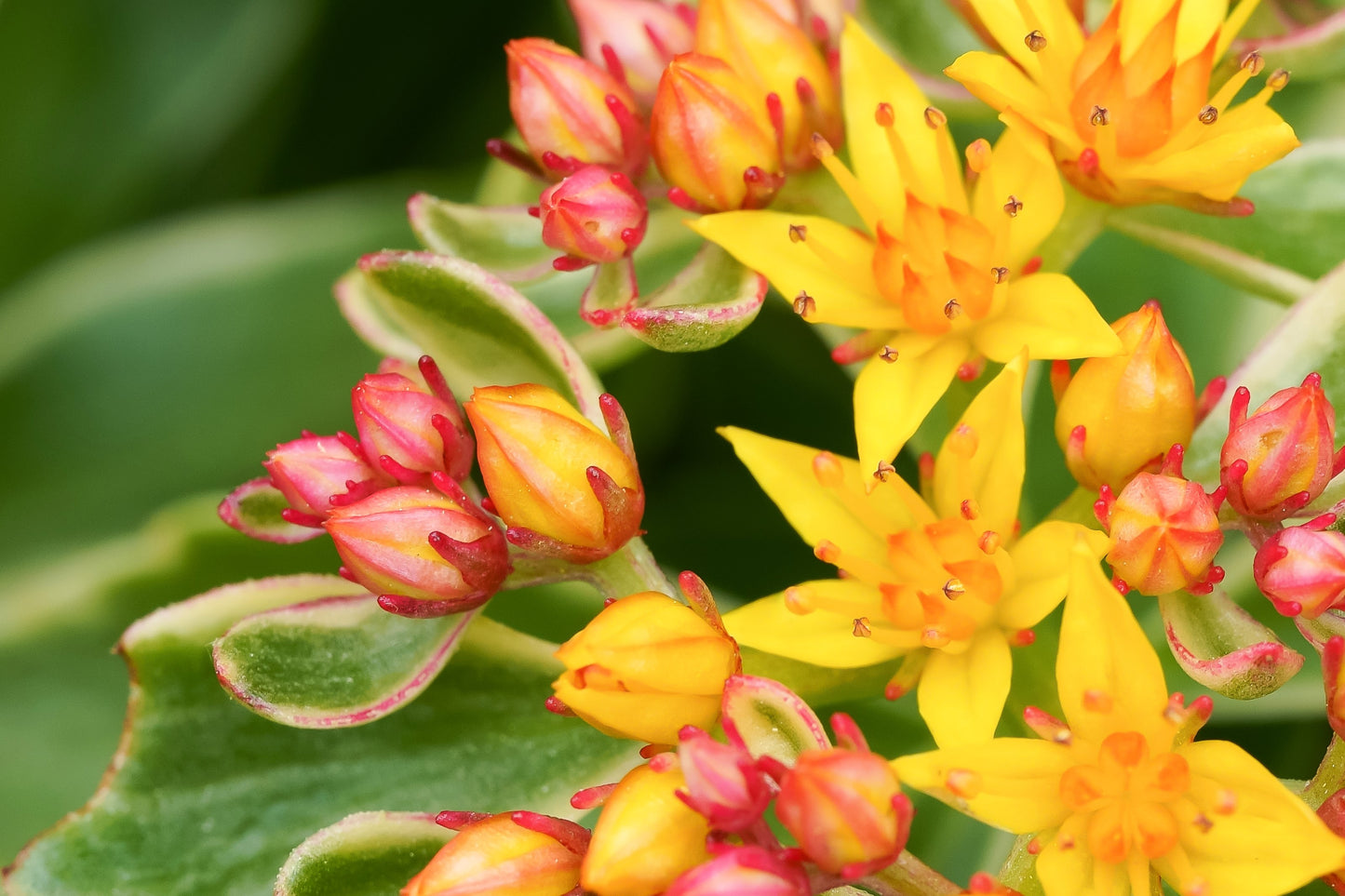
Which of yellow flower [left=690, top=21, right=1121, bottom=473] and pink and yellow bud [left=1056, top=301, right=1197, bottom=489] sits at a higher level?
yellow flower [left=690, top=21, right=1121, bottom=473]

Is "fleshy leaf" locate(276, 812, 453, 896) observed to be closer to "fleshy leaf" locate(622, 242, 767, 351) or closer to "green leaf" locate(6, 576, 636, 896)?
"green leaf" locate(6, 576, 636, 896)

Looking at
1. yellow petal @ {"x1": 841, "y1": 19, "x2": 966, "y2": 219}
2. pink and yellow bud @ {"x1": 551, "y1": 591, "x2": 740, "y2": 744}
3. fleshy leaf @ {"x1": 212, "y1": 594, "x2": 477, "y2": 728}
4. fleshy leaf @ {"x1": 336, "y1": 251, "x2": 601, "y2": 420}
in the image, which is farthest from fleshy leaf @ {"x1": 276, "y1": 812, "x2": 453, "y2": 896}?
yellow petal @ {"x1": 841, "y1": 19, "x2": 966, "y2": 219}

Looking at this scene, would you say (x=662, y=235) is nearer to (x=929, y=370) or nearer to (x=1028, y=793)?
(x=929, y=370)

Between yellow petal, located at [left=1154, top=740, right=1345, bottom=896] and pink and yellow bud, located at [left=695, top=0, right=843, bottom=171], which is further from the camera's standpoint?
pink and yellow bud, located at [left=695, top=0, right=843, bottom=171]

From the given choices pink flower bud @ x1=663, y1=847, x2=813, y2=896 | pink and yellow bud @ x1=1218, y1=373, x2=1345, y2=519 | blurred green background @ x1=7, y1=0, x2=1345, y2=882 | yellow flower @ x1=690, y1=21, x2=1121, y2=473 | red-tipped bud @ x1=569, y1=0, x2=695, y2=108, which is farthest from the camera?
blurred green background @ x1=7, y1=0, x2=1345, y2=882

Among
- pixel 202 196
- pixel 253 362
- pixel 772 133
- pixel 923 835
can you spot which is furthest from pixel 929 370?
pixel 202 196

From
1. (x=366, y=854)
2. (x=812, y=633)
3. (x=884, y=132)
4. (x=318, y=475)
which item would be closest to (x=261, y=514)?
(x=318, y=475)

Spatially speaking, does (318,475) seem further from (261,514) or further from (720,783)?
(720,783)
